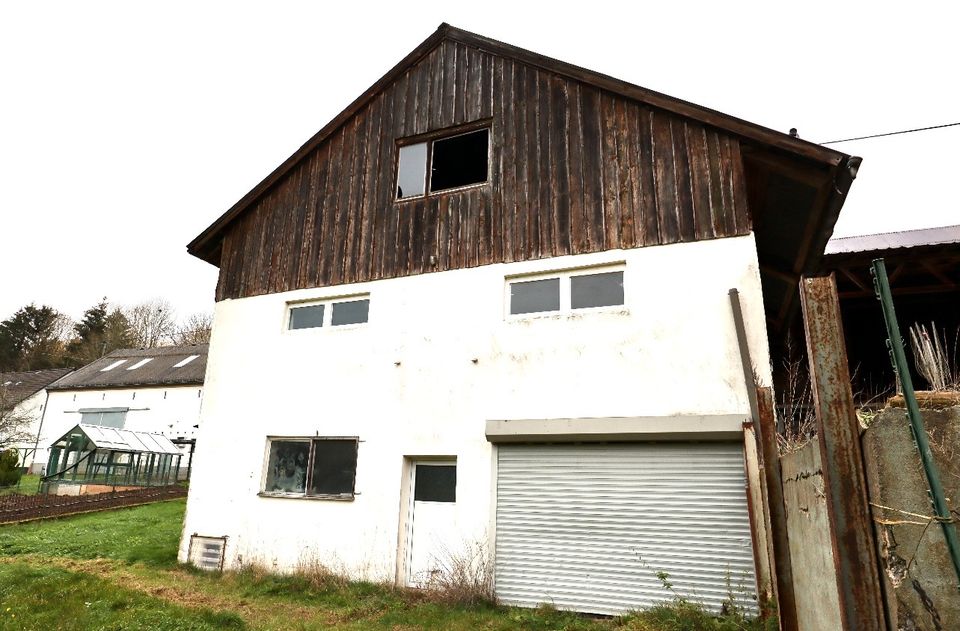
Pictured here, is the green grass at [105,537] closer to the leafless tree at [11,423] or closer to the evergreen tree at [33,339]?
the leafless tree at [11,423]

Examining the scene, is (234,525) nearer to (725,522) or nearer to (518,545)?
(518,545)

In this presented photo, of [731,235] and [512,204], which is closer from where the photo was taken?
[731,235]

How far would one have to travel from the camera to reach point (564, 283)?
9.13 metres

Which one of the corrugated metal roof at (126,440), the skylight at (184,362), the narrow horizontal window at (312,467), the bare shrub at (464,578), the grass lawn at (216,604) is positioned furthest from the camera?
the skylight at (184,362)

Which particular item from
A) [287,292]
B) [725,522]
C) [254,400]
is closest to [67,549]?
[254,400]

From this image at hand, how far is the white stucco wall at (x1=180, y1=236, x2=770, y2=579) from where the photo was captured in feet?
26.4

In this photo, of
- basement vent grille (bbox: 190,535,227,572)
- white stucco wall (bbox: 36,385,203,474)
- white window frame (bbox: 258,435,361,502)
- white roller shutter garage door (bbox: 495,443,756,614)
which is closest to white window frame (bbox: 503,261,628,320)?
white roller shutter garage door (bbox: 495,443,756,614)

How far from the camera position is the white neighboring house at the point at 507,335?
779cm

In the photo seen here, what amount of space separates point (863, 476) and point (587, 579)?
18.9 ft

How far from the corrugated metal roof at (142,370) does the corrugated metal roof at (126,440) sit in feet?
12.5

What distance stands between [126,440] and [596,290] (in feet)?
73.2

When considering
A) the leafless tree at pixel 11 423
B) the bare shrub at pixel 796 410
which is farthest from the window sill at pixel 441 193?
the leafless tree at pixel 11 423

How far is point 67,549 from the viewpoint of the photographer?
11602 mm

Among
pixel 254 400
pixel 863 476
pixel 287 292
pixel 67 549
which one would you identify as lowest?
pixel 67 549
